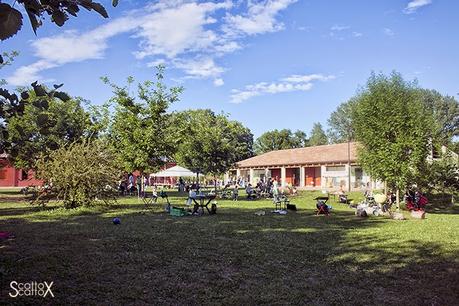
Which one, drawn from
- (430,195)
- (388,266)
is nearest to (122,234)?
(388,266)

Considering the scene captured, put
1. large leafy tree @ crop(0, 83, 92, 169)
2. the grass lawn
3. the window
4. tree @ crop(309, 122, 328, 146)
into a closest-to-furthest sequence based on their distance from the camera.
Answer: large leafy tree @ crop(0, 83, 92, 169) < the grass lawn < the window < tree @ crop(309, 122, 328, 146)

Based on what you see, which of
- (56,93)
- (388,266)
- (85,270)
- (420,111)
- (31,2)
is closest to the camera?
(31,2)

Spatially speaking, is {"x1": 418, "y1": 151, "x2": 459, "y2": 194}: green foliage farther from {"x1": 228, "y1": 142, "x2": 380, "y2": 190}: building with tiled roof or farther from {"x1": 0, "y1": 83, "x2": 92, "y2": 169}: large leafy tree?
{"x1": 0, "y1": 83, "x2": 92, "y2": 169}: large leafy tree

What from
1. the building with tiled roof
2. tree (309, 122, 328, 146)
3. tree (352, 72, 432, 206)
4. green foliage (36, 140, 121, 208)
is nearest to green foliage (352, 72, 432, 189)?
tree (352, 72, 432, 206)

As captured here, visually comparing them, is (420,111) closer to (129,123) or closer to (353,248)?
(353,248)

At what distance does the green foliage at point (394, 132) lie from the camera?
2078 cm

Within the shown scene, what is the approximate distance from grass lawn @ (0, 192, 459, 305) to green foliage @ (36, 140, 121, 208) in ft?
16.8

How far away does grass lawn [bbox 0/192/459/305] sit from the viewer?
17.7 ft

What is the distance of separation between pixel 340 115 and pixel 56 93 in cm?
7737

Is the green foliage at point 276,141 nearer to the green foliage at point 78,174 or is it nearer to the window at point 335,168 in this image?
the window at point 335,168

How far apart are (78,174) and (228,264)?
39.0 ft

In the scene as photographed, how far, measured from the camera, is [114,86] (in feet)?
90.7

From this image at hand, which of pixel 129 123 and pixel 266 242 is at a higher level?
pixel 129 123

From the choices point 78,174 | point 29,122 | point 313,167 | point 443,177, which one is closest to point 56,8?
point 29,122
